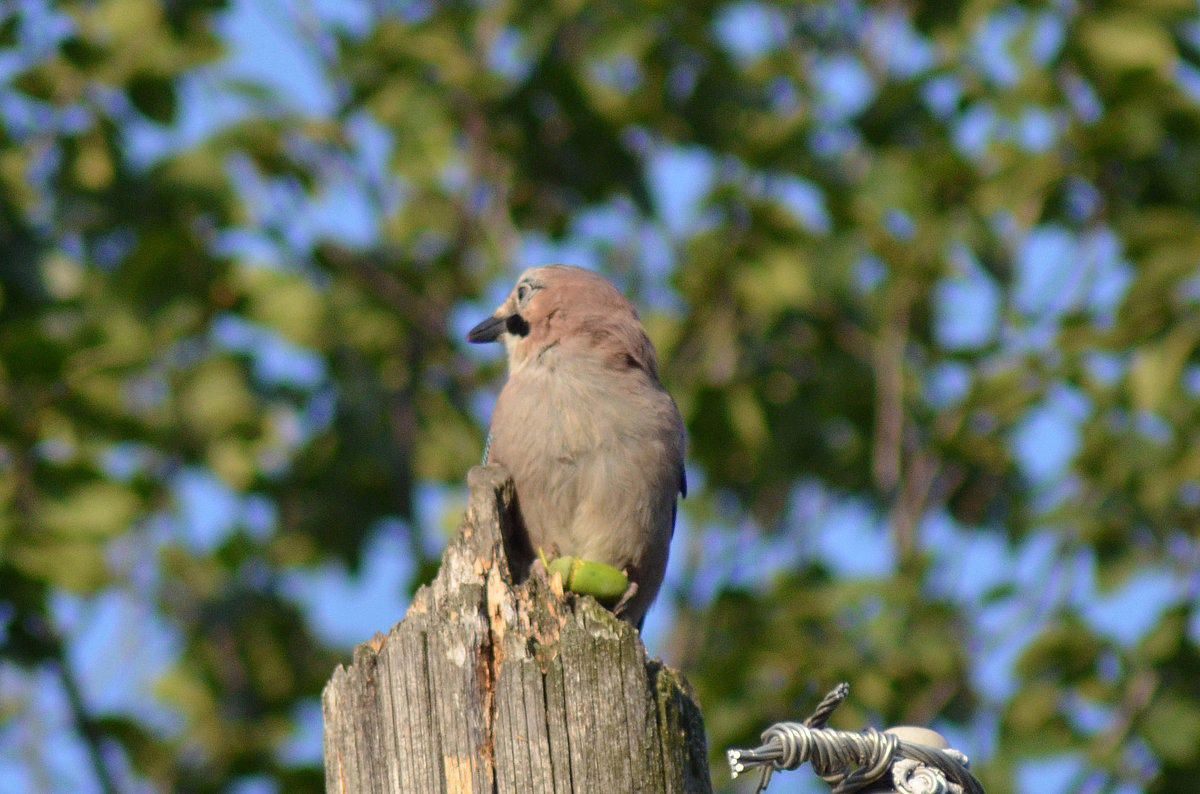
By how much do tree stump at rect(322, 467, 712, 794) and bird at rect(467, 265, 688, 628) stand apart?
5.11ft

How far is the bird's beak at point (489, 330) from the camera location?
5.54 m

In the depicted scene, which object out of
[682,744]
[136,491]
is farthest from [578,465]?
[136,491]

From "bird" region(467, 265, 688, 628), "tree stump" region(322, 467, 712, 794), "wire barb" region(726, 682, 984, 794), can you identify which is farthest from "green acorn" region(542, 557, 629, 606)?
"wire barb" region(726, 682, 984, 794)

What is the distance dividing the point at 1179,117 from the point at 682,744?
6538 mm

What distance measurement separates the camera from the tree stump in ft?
8.91

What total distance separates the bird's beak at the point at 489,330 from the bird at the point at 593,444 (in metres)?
0.24

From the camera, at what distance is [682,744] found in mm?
2771

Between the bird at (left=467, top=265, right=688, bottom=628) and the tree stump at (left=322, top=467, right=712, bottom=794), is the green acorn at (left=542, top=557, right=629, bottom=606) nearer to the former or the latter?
the bird at (left=467, top=265, right=688, bottom=628)

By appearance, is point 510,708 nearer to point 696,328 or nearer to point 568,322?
point 568,322

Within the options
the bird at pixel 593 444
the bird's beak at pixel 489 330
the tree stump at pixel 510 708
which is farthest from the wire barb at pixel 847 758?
the bird's beak at pixel 489 330

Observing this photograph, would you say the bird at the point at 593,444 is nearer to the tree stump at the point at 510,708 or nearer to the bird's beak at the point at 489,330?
the bird's beak at the point at 489,330

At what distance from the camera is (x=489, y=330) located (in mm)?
5539

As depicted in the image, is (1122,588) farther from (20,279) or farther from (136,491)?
(20,279)

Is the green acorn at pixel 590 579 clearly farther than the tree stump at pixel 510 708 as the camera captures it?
Yes
